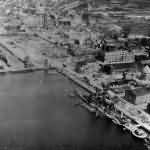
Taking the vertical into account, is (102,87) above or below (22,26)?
below

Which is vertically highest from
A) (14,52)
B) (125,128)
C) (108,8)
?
(108,8)

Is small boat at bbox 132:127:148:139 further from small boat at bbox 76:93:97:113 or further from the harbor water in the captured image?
small boat at bbox 76:93:97:113

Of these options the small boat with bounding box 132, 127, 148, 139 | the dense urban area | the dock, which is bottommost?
the small boat with bounding box 132, 127, 148, 139

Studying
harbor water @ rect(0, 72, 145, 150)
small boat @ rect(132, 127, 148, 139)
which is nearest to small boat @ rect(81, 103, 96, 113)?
harbor water @ rect(0, 72, 145, 150)

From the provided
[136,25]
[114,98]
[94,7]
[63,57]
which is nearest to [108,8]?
[94,7]

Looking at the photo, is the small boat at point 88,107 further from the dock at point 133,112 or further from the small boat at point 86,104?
the dock at point 133,112

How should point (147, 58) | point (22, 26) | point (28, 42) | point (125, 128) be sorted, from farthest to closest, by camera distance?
1. point (22, 26)
2. point (28, 42)
3. point (147, 58)
4. point (125, 128)

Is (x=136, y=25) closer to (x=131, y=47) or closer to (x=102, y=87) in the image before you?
(x=131, y=47)
